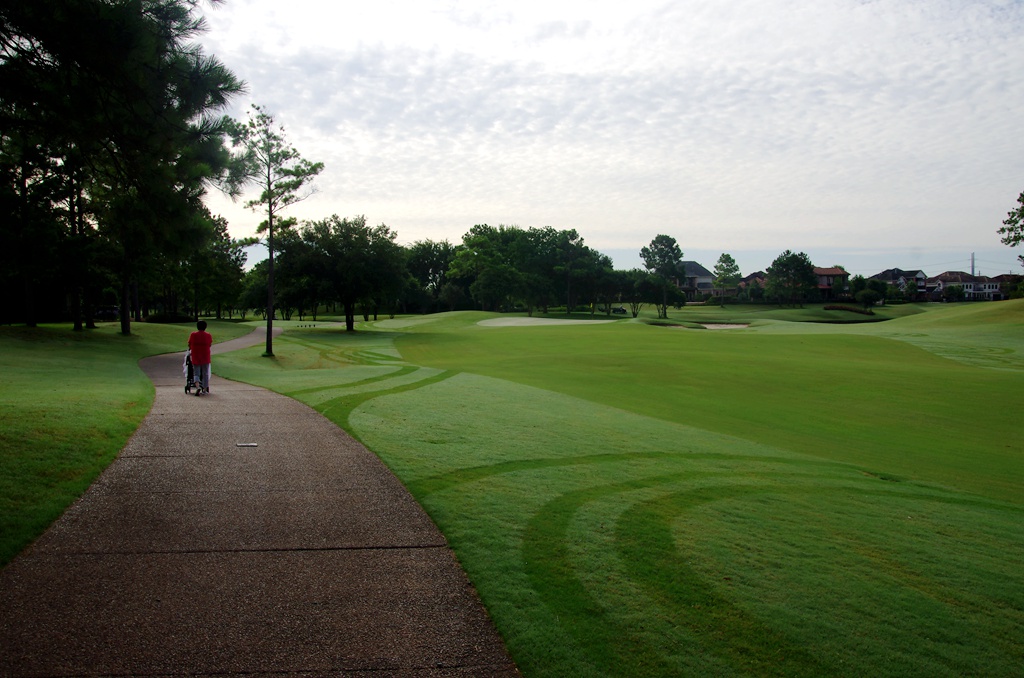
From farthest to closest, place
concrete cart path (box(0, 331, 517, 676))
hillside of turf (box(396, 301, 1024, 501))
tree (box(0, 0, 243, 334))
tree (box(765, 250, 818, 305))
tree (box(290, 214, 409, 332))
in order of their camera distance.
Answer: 1. tree (box(765, 250, 818, 305))
2. tree (box(290, 214, 409, 332))
3. hillside of turf (box(396, 301, 1024, 501))
4. tree (box(0, 0, 243, 334))
5. concrete cart path (box(0, 331, 517, 676))

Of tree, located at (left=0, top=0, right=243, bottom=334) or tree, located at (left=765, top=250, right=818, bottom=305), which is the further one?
tree, located at (left=765, top=250, right=818, bottom=305)

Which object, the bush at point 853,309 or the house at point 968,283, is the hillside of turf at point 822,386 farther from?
the house at point 968,283

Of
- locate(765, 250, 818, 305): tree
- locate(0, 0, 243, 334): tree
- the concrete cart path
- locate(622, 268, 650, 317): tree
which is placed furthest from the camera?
locate(765, 250, 818, 305): tree

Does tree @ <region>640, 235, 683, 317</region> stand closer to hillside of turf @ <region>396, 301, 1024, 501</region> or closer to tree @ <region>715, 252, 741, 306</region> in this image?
tree @ <region>715, 252, 741, 306</region>

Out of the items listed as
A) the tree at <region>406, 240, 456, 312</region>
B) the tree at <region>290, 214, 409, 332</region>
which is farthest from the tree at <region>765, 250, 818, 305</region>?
the tree at <region>290, 214, 409, 332</region>

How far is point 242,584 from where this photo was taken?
17.1 ft

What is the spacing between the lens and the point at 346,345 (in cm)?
4525

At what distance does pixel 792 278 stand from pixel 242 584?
5305 inches

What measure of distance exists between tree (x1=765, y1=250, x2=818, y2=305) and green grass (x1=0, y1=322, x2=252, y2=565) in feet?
398

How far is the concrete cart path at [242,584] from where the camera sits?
4.20m

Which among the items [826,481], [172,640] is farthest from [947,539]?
[172,640]

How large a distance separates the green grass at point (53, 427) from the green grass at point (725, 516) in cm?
371

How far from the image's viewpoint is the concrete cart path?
4195mm

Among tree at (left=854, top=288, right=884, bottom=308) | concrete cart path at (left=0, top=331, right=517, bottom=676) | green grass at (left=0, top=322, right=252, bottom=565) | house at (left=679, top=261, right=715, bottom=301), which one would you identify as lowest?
Answer: concrete cart path at (left=0, top=331, right=517, bottom=676)
